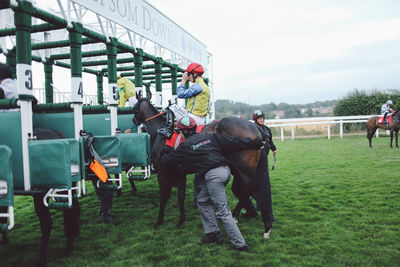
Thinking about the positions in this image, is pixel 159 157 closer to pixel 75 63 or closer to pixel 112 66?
pixel 112 66

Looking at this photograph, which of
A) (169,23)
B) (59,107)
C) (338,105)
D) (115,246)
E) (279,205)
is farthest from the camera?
(338,105)

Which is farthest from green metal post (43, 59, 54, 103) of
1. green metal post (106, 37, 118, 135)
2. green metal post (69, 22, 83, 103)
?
green metal post (69, 22, 83, 103)

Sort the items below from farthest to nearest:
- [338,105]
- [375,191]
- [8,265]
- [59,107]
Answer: [338,105], [375,191], [59,107], [8,265]

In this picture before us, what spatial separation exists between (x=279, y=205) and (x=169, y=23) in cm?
532

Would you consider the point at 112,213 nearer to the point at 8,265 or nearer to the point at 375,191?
the point at 8,265

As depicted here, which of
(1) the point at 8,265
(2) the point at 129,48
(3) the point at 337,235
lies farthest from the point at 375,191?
(1) the point at 8,265

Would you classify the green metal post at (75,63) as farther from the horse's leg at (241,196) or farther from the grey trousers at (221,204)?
the horse's leg at (241,196)

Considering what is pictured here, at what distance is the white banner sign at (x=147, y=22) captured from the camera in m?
5.16

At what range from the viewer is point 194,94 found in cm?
523

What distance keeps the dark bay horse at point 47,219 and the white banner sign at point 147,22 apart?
6.17ft

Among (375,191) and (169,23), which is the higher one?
(169,23)

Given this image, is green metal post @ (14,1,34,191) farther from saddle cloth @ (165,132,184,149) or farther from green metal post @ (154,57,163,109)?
green metal post @ (154,57,163,109)

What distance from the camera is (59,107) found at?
4121mm


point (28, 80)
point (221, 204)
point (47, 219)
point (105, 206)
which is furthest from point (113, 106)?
point (221, 204)
